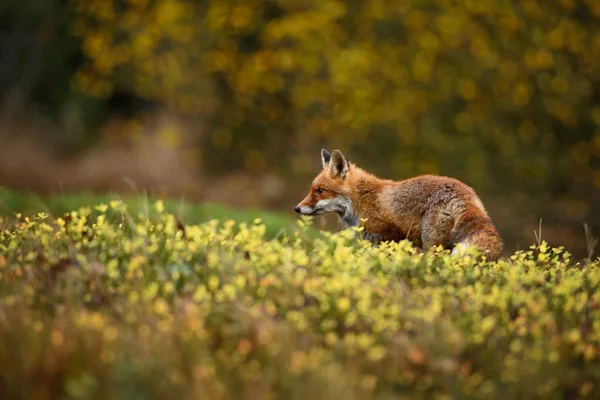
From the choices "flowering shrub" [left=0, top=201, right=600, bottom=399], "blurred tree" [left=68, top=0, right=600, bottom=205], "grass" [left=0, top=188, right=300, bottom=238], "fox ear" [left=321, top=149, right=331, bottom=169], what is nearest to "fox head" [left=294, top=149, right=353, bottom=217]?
"fox ear" [left=321, top=149, right=331, bottom=169]

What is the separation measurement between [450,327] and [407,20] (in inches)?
454

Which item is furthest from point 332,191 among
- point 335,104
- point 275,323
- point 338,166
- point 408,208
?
point 335,104

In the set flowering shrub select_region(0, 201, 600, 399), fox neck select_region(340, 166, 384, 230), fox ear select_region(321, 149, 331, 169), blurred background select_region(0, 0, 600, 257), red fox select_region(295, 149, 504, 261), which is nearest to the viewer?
flowering shrub select_region(0, 201, 600, 399)

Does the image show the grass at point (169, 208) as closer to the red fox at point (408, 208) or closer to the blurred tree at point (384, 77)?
the red fox at point (408, 208)

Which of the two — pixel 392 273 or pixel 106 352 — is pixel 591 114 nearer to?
pixel 392 273

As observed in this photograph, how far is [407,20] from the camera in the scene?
1542cm

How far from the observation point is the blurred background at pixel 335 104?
1476 cm

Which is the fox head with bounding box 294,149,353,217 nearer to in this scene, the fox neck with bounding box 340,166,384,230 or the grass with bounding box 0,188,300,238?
the fox neck with bounding box 340,166,384,230

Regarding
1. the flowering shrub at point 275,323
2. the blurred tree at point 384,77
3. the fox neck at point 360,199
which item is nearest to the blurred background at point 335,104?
the blurred tree at point 384,77

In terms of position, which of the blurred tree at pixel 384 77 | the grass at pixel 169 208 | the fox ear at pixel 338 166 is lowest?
the fox ear at pixel 338 166

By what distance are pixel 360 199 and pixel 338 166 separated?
36cm

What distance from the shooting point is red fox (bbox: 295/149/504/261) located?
257 inches

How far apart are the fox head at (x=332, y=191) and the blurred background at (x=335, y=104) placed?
21.5 feet

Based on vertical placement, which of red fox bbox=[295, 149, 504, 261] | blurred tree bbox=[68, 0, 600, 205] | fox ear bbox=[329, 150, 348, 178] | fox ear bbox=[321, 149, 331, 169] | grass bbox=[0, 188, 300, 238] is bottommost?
red fox bbox=[295, 149, 504, 261]
